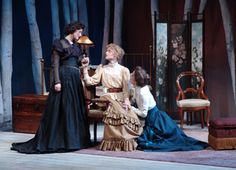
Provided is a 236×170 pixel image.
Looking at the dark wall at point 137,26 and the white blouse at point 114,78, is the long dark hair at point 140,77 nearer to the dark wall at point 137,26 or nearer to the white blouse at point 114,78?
the white blouse at point 114,78

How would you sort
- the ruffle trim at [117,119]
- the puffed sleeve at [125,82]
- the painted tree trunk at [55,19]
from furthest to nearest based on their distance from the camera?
the painted tree trunk at [55,19] < the puffed sleeve at [125,82] < the ruffle trim at [117,119]

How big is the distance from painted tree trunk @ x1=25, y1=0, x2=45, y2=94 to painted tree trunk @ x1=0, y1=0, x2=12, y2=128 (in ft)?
1.08

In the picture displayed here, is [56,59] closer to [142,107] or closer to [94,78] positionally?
[94,78]

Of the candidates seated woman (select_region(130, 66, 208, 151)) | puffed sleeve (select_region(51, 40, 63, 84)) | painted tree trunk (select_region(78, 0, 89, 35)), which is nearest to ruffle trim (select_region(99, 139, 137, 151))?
seated woman (select_region(130, 66, 208, 151))

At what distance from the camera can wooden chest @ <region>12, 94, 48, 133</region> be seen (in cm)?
752

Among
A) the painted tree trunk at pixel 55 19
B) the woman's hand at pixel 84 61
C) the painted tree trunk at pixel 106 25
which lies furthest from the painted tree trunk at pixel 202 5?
the woman's hand at pixel 84 61

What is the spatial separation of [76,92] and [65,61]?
1.28ft

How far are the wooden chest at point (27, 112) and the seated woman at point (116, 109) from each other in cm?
129

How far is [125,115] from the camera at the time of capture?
6191 mm

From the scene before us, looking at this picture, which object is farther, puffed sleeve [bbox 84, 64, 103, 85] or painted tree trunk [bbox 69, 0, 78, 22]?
painted tree trunk [bbox 69, 0, 78, 22]

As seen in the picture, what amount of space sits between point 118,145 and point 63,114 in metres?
0.74

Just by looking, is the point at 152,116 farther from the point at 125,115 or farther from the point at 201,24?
the point at 201,24

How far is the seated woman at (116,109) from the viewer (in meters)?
6.18

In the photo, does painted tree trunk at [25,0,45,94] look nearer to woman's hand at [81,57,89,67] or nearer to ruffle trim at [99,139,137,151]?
woman's hand at [81,57,89,67]
